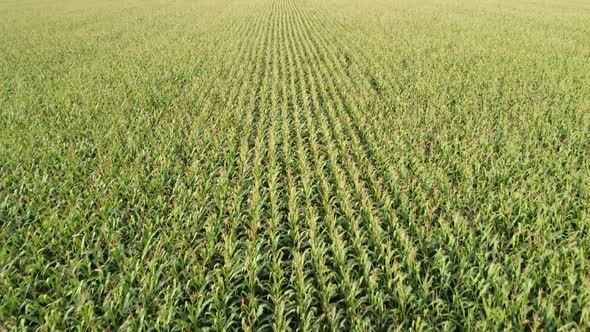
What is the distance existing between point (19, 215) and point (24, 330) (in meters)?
2.68

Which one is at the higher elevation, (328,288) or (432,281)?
(328,288)

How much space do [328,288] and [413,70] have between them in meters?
11.7

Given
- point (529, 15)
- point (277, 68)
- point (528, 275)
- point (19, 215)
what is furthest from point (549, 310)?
point (529, 15)

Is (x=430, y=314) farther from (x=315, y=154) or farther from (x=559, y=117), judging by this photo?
(x=559, y=117)

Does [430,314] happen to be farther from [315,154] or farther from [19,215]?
[19,215]

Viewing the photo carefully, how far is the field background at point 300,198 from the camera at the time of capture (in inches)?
152

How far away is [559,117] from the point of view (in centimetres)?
866

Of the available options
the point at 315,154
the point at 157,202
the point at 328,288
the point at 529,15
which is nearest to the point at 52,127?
the point at 157,202

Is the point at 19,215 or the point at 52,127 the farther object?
the point at 52,127

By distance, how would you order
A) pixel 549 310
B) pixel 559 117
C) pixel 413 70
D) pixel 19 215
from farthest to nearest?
1. pixel 413 70
2. pixel 559 117
3. pixel 19 215
4. pixel 549 310

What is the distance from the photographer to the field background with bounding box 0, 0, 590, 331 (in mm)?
3869

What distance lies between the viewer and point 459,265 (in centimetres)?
425

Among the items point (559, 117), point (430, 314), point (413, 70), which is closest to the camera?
point (430, 314)

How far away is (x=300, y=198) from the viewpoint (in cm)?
594
